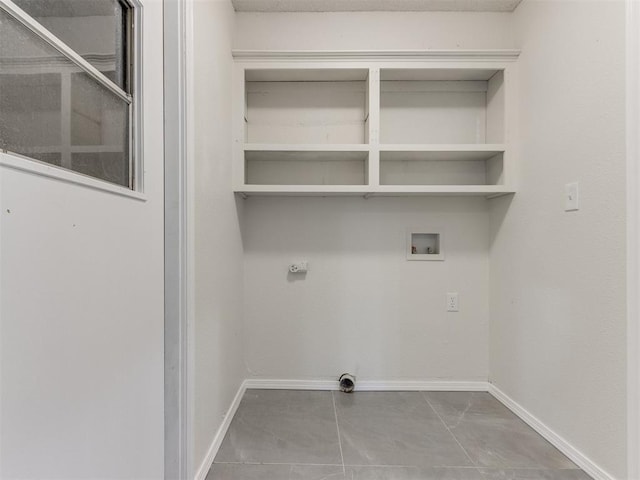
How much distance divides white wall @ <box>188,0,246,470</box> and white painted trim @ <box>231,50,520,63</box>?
0.21 metres

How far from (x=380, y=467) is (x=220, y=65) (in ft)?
6.85

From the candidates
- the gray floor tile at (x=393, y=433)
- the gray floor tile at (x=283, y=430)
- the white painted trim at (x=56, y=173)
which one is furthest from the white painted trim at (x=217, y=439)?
the white painted trim at (x=56, y=173)

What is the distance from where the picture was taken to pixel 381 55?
1.88 metres

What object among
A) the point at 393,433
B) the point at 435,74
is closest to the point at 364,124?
the point at 435,74

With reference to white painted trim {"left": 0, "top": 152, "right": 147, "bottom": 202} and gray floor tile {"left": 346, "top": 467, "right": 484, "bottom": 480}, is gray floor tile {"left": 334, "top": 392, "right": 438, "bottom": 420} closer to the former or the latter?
gray floor tile {"left": 346, "top": 467, "right": 484, "bottom": 480}

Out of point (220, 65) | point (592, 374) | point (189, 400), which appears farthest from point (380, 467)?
point (220, 65)

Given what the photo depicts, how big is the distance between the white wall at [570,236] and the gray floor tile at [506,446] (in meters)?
0.11

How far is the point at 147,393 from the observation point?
3.23 ft

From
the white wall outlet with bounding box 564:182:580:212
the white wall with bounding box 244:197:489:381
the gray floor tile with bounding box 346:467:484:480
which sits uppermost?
the white wall outlet with bounding box 564:182:580:212

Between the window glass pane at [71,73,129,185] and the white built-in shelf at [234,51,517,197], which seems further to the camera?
the white built-in shelf at [234,51,517,197]

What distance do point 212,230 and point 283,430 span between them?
111 cm

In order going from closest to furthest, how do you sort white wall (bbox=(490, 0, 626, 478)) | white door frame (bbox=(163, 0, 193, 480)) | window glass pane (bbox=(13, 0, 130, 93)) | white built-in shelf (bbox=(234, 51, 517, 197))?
window glass pane (bbox=(13, 0, 130, 93)), white door frame (bbox=(163, 0, 193, 480)), white wall (bbox=(490, 0, 626, 478)), white built-in shelf (bbox=(234, 51, 517, 197))

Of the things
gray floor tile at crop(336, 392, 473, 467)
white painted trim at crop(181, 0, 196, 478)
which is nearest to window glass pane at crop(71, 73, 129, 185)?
white painted trim at crop(181, 0, 196, 478)

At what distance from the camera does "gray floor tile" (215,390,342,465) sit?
143 centimetres
